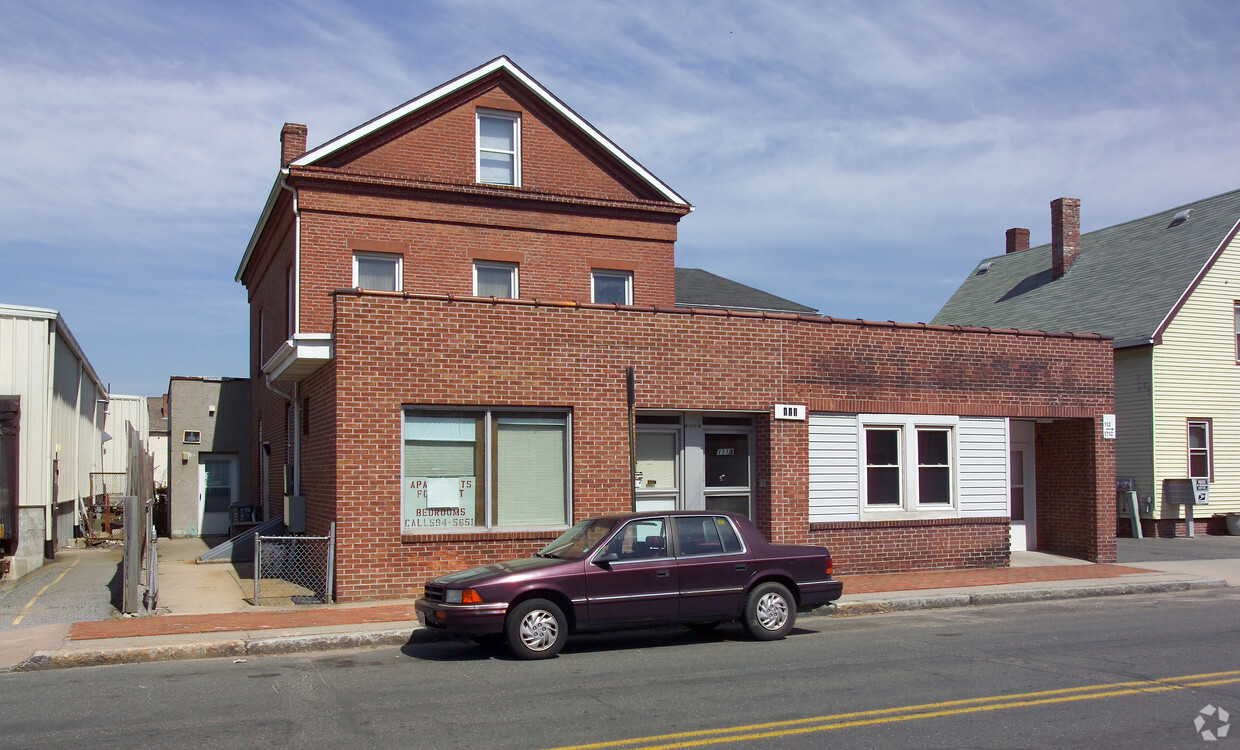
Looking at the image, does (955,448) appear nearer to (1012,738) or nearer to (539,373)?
(539,373)

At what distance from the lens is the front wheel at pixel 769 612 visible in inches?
436

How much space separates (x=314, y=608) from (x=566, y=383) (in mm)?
4651

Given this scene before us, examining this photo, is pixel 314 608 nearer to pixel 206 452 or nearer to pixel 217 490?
pixel 206 452

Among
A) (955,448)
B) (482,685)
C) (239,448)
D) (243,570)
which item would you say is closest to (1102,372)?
(955,448)

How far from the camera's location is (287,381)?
18422 mm

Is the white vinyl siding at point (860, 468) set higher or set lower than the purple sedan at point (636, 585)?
higher

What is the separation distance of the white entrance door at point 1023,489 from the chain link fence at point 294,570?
12.7 meters

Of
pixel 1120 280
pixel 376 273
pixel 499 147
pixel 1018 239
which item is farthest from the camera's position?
pixel 1018 239

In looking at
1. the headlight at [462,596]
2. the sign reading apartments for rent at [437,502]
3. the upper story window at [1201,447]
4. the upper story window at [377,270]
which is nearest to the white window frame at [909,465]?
the sign reading apartments for rent at [437,502]

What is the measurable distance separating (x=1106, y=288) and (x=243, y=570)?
78.2 feet

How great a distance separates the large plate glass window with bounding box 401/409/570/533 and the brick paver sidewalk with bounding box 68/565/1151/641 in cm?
154

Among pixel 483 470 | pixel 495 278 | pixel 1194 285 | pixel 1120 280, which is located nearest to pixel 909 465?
→ pixel 483 470

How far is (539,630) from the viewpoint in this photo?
1014 cm

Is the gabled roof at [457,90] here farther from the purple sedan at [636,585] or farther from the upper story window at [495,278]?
the purple sedan at [636,585]
